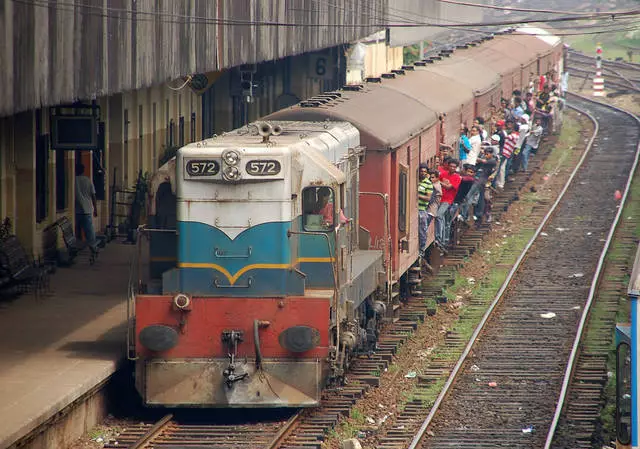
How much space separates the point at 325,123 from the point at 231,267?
339cm

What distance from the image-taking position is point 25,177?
2022cm

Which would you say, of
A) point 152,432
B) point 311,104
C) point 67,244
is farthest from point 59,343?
point 67,244

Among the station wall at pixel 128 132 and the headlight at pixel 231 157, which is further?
the station wall at pixel 128 132

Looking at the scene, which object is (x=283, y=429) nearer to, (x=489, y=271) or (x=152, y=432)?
(x=152, y=432)

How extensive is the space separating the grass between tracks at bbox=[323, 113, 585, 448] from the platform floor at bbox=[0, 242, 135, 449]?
2727mm

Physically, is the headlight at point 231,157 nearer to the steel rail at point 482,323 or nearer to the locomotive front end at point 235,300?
the locomotive front end at point 235,300

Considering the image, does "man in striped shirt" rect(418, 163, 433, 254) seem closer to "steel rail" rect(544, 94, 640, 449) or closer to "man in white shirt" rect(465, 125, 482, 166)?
"steel rail" rect(544, 94, 640, 449)

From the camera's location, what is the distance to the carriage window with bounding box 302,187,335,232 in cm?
1405

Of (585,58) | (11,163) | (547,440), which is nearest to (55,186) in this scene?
(11,163)

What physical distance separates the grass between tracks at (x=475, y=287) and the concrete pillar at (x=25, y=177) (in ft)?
20.1

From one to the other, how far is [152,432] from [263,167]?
2.86 metres

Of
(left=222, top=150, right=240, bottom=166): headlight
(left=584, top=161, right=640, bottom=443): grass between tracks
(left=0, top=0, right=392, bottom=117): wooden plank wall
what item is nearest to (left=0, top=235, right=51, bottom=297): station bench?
(left=0, top=0, right=392, bottom=117): wooden plank wall

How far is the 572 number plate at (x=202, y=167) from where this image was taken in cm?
1359

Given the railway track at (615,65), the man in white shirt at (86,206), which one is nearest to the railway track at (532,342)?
the man in white shirt at (86,206)
